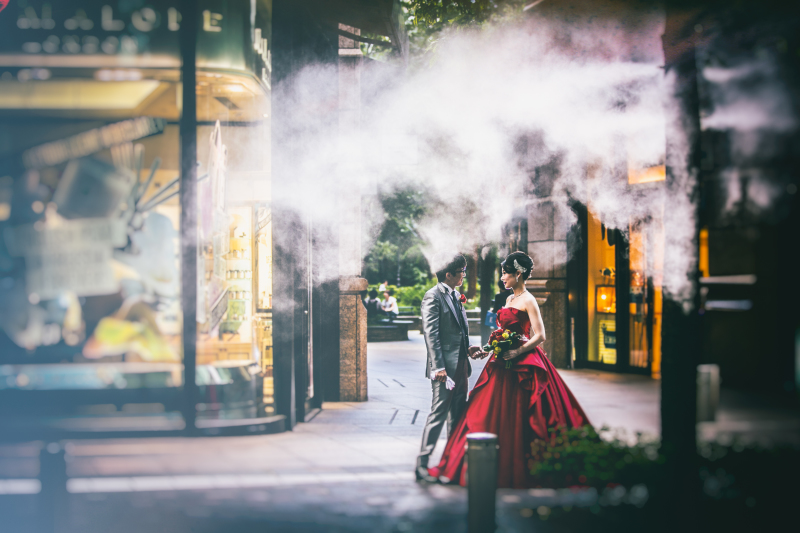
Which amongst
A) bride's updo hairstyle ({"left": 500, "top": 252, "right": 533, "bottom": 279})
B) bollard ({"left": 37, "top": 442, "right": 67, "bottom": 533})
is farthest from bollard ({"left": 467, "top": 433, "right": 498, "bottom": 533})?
bollard ({"left": 37, "top": 442, "right": 67, "bottom": 533})

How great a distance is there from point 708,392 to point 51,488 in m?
4.71

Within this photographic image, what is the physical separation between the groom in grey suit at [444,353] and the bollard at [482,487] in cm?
95

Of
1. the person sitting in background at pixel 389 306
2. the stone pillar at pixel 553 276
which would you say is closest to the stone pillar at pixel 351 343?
the stone pillar at pixel 553 276

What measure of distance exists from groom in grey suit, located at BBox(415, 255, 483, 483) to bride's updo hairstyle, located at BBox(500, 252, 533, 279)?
363mm

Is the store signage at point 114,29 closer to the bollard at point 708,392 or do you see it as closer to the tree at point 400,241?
the bollard at point 708,392

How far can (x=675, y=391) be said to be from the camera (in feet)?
12.3

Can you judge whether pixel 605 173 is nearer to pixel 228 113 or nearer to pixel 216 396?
pixel 228 113

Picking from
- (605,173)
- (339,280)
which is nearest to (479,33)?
(605,173)

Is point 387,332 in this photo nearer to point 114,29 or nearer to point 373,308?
point 373,308

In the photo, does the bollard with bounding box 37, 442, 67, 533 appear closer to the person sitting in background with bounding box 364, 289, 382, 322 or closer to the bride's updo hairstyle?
the bride's updo hairstyle

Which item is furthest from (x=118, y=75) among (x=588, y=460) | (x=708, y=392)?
(x=708, y=392)

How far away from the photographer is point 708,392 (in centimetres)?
439

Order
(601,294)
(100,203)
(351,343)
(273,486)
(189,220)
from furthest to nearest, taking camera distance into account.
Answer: (601,294), (351,343), (189,220), (100,203), (273,486)

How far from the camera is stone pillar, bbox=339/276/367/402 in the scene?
22.6 ft
